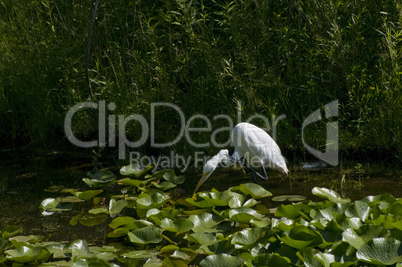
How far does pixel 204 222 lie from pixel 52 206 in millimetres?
1221

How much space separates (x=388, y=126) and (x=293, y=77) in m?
1.00

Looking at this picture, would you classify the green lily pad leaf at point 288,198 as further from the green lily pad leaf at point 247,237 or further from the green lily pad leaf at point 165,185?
the green lily pad leaf at point 247,237

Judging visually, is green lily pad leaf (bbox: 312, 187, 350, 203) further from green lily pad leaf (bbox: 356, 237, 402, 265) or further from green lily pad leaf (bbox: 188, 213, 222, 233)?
green lily pad leaf (bbox: 356, 237, 402, 265)

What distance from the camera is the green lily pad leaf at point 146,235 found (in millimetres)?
2738

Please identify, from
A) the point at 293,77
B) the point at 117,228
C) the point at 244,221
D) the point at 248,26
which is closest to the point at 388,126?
the point at 293,77

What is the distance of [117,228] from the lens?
3000mm

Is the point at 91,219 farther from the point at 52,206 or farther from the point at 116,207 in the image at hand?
the point at 52,206

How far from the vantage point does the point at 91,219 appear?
3516 millimetres

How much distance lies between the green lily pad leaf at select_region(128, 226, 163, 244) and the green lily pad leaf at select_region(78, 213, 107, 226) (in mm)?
761

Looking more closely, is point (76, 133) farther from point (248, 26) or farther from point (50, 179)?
point (248, 26)

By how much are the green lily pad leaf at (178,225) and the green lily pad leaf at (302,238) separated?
0.67 meters

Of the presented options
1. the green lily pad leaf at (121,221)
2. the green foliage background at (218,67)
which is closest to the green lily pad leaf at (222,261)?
the green lily pad leaf at (121,221)

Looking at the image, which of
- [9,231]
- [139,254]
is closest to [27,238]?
[9,231]

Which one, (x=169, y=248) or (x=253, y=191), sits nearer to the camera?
(x=169, y=248)
